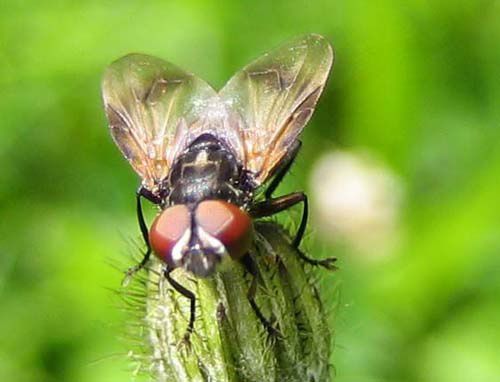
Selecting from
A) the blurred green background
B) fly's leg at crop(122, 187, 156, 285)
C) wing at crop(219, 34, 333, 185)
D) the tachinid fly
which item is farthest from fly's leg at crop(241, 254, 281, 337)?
the blurred green background

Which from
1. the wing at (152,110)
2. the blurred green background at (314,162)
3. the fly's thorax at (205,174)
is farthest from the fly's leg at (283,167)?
the blurred green background at (314,162)

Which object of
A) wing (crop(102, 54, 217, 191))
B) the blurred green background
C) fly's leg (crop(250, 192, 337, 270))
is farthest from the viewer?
the blurred green background

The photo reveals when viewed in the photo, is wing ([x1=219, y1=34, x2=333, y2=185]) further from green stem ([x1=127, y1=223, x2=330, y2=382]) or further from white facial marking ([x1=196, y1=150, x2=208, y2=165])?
green stem ([x1=127, y1=223, x2=330, y2=382])

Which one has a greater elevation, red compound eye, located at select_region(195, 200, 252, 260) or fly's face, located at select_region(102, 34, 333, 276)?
fly's face, located at select_region(102, 34, 333, 276)

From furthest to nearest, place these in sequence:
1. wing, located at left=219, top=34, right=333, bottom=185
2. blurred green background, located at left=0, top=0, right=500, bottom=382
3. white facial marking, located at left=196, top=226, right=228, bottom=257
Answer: blurred green background, located at left=0, top=0, right=500, bottom=382 < wing, located at left=219, top=34, right=333, bottom=185 < white facial marking, located at left=196, top=226, right=228, bottom=257

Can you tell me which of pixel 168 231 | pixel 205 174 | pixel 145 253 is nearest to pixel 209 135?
pixel 205 174

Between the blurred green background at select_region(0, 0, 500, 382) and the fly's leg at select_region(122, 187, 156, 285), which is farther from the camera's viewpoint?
the blurred green background at select_region(0, 0, 500, 382)

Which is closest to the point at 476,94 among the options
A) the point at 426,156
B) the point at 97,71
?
the point at 426,156
